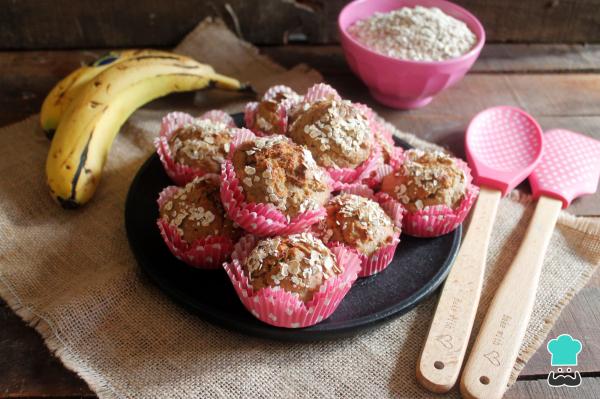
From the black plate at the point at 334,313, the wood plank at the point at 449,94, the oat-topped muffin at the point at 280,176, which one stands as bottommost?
the wood plank at the point at 449,94

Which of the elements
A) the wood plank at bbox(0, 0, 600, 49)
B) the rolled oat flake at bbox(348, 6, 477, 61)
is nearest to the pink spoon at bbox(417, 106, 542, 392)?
the rolled oat flake at bbox(348, 6, 477, 61)

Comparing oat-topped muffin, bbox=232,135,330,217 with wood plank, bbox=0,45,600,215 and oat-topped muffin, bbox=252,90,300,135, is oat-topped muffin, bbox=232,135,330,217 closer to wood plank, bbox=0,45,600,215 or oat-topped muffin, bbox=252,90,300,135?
oat-topped muffin, bbox=252,90,300,135

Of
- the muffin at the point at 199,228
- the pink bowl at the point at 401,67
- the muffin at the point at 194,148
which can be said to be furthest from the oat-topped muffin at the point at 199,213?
the pink bowl at the point at 401,67

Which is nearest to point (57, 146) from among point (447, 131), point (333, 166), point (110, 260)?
point (110, 260)

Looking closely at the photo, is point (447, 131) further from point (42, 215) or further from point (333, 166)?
point (42, 215)

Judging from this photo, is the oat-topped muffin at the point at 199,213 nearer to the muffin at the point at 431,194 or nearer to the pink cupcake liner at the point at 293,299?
the pink cupcake liner at the point at 293,299

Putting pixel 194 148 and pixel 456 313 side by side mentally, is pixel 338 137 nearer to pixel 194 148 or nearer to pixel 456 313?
pixel 194 148
